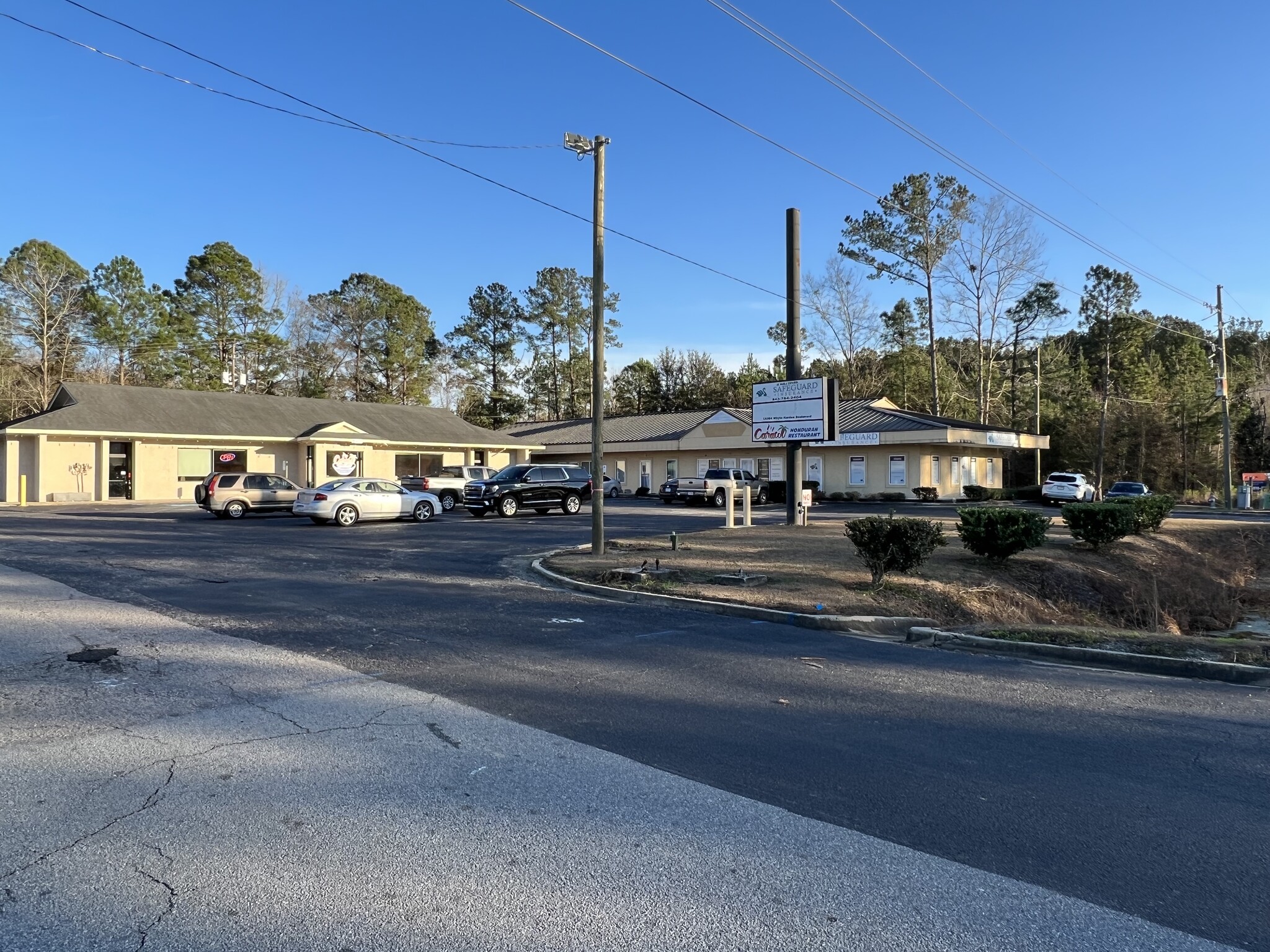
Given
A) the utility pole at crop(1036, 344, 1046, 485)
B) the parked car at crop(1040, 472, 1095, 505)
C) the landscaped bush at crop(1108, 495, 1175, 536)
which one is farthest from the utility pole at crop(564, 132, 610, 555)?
the utility pole at crop(1036, 344, 1046, 485)

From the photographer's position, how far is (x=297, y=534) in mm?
21000

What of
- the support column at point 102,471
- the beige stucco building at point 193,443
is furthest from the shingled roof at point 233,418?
the support column at point 102,471

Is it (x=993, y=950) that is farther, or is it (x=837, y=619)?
(x=837, y=619)

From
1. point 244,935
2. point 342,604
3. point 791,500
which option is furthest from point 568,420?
point 244,935

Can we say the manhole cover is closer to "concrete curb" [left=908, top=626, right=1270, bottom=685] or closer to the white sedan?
"concrete curb" [left=908, top=626, right=1270, bottom=685]

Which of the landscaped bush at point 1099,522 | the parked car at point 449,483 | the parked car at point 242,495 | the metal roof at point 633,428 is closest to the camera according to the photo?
the landscaped bush at point 1099,522

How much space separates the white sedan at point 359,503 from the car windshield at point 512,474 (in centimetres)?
322

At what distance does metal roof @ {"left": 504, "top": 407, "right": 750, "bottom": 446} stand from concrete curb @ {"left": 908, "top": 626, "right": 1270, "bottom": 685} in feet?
119

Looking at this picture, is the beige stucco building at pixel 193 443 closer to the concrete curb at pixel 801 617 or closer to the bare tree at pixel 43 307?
the bare tree at pixel 43 307

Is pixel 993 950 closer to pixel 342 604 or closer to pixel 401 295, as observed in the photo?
pixel 342 604

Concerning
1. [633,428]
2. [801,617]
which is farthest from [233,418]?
[801,617]

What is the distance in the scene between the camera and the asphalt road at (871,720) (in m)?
3.93

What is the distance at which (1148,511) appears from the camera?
21031mm

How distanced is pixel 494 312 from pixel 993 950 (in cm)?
7266
